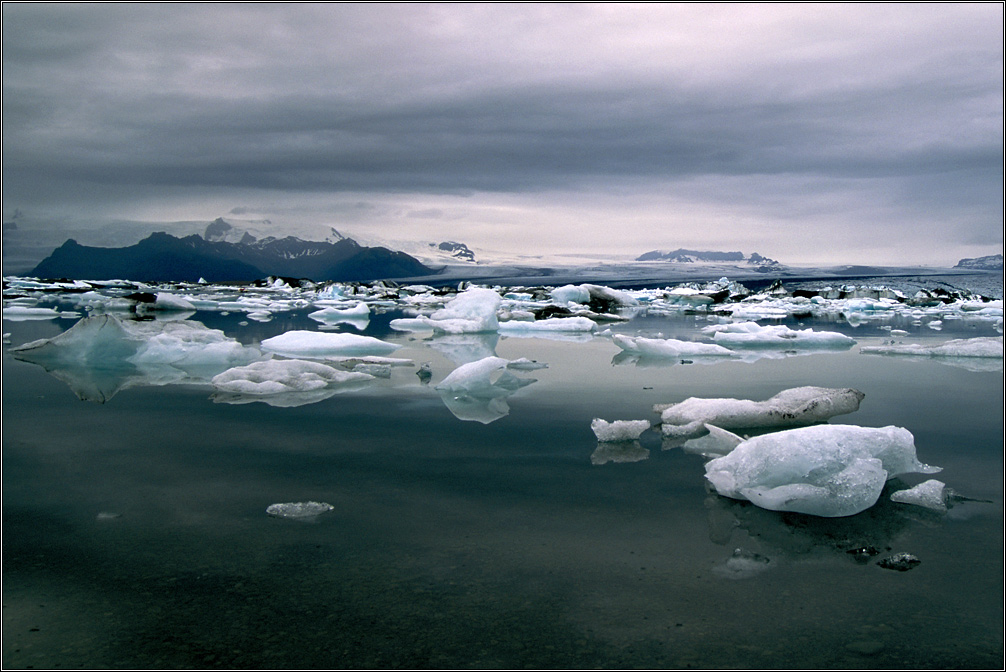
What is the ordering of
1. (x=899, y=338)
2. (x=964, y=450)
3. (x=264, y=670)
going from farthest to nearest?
1. (x=899, y=338)
2. (x=964, y=450)
3. (x=264, y=670)

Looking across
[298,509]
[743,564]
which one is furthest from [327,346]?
[743,564]

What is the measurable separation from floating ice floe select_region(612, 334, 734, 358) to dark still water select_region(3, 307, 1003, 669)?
418cm

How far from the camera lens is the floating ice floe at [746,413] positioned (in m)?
4.47

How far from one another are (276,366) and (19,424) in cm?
197

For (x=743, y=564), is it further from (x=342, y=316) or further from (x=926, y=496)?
(x=342, y=316)

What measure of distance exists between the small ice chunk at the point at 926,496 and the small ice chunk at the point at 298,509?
227cm

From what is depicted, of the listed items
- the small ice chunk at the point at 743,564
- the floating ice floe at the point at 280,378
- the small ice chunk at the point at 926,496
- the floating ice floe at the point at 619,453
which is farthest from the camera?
the floating ice floe at the point at 280,378

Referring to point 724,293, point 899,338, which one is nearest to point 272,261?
point 724,293

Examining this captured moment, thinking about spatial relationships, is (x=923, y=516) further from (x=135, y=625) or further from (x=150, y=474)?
(x=150, y=474)

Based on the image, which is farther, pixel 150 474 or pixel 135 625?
pixel 150 474

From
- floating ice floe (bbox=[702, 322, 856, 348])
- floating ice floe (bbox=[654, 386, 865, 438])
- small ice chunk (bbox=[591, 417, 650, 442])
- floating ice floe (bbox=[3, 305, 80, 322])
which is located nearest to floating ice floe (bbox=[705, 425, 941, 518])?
small ice chunk (bbox=[591, 417, 650, 442])

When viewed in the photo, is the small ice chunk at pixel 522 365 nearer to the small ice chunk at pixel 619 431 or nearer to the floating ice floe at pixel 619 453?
the small ice chunk at pixel 619 431

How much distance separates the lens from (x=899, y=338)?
1178 centimetres

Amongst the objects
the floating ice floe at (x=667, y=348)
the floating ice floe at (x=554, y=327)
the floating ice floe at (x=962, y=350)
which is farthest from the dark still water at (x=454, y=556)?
the floating ice floe at (x=554, y=327)
